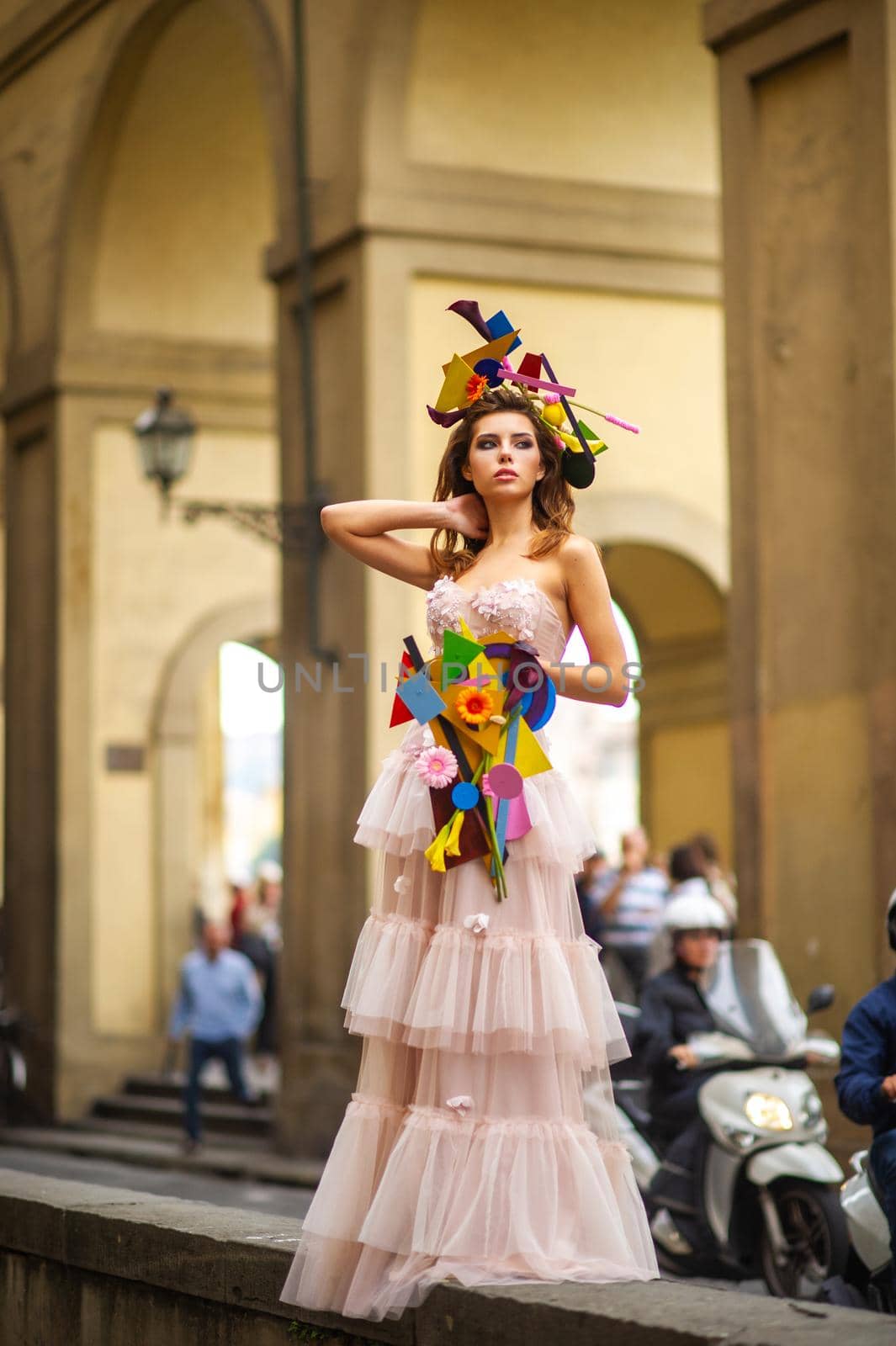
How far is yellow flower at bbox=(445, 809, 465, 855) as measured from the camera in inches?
183

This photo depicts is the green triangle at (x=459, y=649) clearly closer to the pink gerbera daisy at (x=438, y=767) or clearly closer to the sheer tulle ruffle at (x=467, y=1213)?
the pink gerbera daisy at (x=438, y=767)

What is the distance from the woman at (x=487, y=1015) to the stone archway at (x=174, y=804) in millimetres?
12206

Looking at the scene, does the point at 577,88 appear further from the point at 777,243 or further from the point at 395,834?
the point at 395,834

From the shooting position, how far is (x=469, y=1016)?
4594 mm

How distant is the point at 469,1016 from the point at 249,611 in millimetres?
13457

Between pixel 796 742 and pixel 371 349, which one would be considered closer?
pixel 796 742

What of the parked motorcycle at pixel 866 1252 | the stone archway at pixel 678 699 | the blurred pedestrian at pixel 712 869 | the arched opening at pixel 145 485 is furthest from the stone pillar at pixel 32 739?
the parked motorcycle at pixel 866 1252

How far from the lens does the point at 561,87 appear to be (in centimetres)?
1230

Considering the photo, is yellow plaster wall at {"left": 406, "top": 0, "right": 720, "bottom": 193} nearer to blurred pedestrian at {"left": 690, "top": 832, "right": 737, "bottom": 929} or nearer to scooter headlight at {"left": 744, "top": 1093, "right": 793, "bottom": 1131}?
blurred pedestrian at {"left": 690, "top": 832, "right": 737, "bottom": 929}

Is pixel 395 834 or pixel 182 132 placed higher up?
pixel 182 132

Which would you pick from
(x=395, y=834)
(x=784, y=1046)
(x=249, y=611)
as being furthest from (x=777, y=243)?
(x=249, y=611)

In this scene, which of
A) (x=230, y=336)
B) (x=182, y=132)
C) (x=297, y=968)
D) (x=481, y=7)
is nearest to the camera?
(x=481, y=7)

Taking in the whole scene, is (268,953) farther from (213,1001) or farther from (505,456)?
(505,456)

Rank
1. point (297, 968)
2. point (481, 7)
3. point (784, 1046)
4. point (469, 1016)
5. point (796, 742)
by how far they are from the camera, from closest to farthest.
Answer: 1. point (469, 1016)
2. point (784, 1046)
3. point (796, 742)
4. point (481, 7)
5. point (297, 968)
